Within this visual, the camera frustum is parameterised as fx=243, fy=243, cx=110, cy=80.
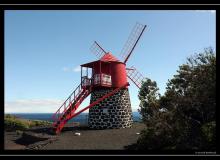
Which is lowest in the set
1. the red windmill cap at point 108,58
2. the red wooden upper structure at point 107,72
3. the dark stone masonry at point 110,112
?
the dark stone masonry at point 110,112

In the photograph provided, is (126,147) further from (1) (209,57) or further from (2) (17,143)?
(2) (17,143)

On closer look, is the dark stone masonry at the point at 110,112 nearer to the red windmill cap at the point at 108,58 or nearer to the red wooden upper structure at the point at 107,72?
the red wooden upper structure at the point at 107,72

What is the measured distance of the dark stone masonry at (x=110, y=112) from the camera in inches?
982

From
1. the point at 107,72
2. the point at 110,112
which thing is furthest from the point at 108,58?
the point at 110,112

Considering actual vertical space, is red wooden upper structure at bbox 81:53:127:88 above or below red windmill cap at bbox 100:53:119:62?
below

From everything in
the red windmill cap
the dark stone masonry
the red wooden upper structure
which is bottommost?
the dark stone masonry

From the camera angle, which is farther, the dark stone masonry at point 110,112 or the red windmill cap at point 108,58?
the red windmill cap at point 108,58

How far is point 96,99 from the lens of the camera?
25.9m

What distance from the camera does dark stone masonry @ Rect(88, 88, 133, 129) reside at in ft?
81.9

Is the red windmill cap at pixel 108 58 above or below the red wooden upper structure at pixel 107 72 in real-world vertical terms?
above

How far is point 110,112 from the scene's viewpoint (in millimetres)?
25047

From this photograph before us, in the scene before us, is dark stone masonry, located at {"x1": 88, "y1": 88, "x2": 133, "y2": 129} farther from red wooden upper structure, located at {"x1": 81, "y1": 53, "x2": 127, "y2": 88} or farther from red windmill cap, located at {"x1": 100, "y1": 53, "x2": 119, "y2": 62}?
red windmill cap, located at {"x1": 100, "y1": 53, "x2": 119, "y2": 62}

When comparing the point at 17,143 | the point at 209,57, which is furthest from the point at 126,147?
the point at 17,143

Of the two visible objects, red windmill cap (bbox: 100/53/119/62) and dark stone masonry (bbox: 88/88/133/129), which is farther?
red windmill cap (bbox: 100/53/119/62)
